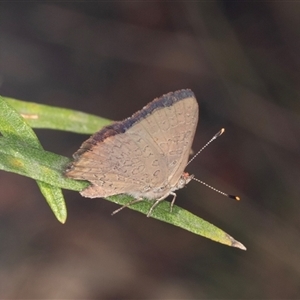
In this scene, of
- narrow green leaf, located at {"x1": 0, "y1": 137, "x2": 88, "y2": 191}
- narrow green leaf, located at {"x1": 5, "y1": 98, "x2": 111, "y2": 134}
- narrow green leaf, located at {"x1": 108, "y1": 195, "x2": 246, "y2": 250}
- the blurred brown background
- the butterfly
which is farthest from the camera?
the blurred brown background

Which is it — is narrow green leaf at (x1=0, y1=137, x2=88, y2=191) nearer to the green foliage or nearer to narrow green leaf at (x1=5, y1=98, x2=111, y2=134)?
the green foliage

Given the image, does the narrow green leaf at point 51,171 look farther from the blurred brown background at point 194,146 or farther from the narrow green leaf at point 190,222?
the blurred brown background at point 194,146

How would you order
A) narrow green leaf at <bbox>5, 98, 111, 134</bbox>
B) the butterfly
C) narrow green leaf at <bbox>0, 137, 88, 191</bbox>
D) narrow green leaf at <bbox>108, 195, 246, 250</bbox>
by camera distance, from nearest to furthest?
narrow green leaf at <bbox>0, 137, 88, 191</bbox>, narrow green leaf at <bbox>108, 195, 246, 250</bbox>, the butterfly, narrow green leaf at <bbox>5, 98, 111, 134</bbox>

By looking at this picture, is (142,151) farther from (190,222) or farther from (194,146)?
(194,146)

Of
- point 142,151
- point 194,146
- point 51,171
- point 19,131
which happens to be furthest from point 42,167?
point 194,146

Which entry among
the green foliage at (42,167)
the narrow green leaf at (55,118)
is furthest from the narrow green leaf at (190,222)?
the narrow green leaf at (55,118)

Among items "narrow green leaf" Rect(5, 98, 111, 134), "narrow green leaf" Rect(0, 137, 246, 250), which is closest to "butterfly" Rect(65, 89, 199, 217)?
"narrow green leaf" Rect(0, 137, 246, 250)
